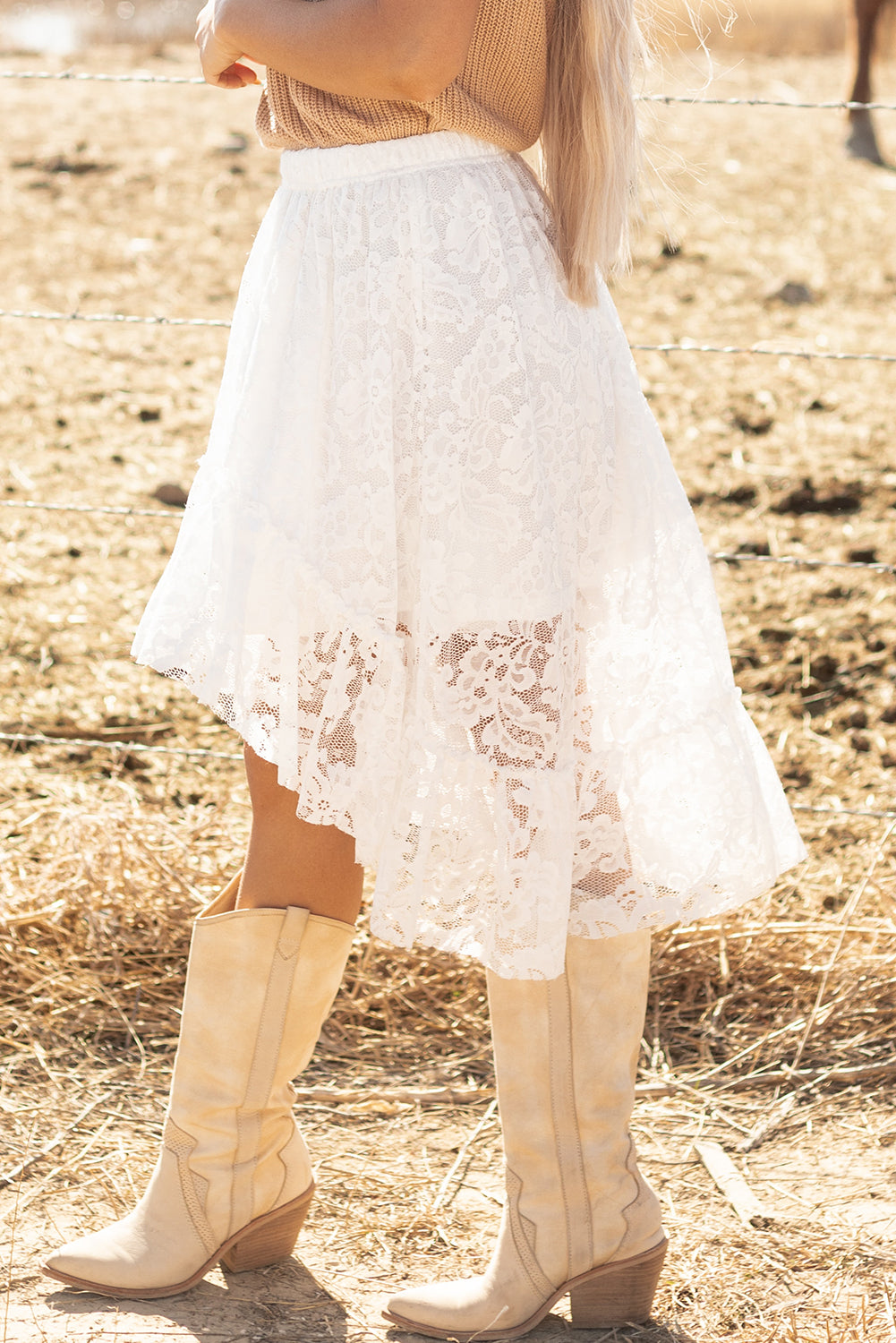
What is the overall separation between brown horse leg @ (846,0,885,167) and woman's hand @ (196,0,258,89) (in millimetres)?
5472

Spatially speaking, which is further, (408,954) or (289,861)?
(408,954)

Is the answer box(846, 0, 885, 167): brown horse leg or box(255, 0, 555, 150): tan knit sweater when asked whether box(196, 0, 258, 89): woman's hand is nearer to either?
box(255, 0, 555, 150): tan knit sweater

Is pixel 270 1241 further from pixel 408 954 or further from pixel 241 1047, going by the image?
pixel 408 954

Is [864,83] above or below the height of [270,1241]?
above

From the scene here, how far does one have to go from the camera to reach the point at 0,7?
11.0m

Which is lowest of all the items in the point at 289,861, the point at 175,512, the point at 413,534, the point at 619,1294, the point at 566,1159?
the point at 619,1294

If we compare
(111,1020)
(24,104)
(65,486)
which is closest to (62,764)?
(111,1020)

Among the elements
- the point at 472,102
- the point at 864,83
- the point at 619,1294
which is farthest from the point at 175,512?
the point at 864,83

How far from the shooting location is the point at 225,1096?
58.1 inches

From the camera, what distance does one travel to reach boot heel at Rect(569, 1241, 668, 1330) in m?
1.49

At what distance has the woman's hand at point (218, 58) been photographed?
4.43 ft

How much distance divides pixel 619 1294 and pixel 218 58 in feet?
3.82

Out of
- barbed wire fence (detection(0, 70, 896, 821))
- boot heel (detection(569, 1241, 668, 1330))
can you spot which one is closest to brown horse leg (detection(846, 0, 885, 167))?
barbed wire fence (detection(0, 70, 896, 821))

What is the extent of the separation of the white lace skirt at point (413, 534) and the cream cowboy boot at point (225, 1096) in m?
0.14
